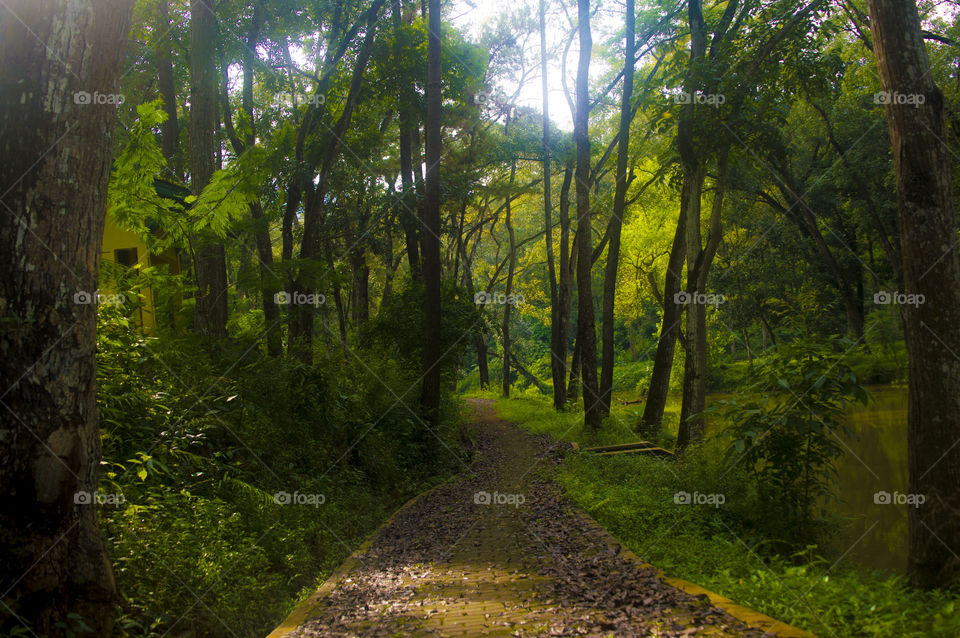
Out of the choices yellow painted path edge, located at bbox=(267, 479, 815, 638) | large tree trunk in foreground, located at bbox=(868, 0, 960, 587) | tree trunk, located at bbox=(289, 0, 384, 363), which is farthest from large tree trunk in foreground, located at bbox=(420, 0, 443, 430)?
large tree trunk in foreground, located at bbox=(868, 0, 960, 587)

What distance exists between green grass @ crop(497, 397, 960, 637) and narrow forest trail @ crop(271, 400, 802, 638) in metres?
0.40

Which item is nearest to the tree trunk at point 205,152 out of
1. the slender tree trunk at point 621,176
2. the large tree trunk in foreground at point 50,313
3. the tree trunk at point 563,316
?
the large tree trunk in foreground at point 50,313

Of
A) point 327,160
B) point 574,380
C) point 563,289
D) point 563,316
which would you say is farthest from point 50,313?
point 574,380

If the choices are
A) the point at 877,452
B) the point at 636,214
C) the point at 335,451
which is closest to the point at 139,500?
the point at 335,451

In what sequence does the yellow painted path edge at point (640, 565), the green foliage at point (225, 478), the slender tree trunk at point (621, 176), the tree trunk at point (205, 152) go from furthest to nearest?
the slender tree trunk at point (621, 176)
the tree trunk at point (205, 152)
the green foliage at point (225, 478)
the yellow painted path edge at point (640, 565)

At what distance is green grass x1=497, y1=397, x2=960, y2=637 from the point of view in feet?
12.1

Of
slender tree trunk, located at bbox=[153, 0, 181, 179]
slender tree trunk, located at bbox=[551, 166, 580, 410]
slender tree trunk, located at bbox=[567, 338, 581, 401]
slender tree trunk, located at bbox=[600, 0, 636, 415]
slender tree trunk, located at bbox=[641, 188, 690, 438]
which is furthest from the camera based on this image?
slender tree trunk, located at bbox=[567, 338, 581, 401]

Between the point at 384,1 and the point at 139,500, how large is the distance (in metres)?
13.7

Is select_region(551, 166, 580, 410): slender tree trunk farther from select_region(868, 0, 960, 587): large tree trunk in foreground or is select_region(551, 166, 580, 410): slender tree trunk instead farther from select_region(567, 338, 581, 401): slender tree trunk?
select_region(868, 0, 960, 587): large tree trunk in foreground

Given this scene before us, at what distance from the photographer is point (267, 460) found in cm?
770

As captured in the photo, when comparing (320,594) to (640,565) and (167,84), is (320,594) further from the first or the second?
(167,84)

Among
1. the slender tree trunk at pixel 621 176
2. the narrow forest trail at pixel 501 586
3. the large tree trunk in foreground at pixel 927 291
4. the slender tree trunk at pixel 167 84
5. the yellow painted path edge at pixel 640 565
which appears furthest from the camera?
the slender tree trunk at pixel 167 84

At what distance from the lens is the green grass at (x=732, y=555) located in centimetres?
370

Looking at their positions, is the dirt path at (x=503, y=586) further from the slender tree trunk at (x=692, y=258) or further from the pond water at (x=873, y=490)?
the slender tree trunk at (x=692, y=258)
